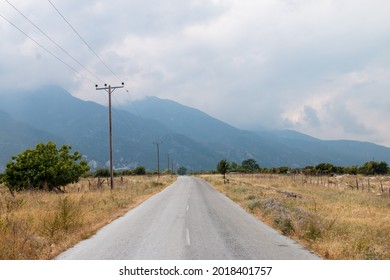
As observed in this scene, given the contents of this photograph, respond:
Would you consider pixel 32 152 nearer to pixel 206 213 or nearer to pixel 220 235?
pixel 206 213

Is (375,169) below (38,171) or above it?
below

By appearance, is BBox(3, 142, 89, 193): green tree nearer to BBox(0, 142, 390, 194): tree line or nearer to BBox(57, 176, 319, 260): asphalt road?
BBox(0, 142, 390, 194): tree line

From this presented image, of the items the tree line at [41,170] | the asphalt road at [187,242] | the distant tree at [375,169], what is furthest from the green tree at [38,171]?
the distant tree at [375,169]

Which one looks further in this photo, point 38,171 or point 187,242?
point 38,171

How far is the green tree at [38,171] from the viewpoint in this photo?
116 feet

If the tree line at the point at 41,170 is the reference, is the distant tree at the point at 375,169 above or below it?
below

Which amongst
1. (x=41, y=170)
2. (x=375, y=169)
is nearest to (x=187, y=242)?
(x=41, y=170)

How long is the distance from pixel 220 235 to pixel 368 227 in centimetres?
625

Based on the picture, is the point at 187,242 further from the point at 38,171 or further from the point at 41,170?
the point at 41,170

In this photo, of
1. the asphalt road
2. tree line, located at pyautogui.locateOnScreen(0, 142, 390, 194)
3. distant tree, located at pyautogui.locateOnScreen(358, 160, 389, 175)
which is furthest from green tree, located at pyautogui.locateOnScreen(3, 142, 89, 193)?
distant tree, located at pyautogui.locateOnScreen(358, 160, 389, 175)

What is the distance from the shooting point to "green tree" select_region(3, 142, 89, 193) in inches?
1398

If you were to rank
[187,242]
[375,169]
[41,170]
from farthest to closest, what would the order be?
[375,169] → [41,170] → [187,242]

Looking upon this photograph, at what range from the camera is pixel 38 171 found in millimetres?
35781

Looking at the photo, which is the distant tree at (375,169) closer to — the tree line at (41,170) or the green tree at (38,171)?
the tree line at (41,170)
